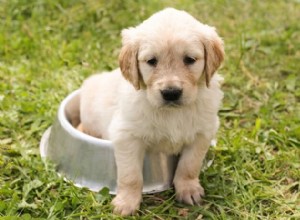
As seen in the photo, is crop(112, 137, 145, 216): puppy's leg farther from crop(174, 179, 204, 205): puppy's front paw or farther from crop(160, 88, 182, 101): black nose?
crop(160, 88, 182, 101): black nose

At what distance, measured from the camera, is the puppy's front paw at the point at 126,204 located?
Result: 12.7ft

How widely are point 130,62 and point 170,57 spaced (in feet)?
0.98

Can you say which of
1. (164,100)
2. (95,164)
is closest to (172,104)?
(164,100)

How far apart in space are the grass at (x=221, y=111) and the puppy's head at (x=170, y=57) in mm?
908

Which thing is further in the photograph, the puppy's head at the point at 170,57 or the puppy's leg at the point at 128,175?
the puppy's leg at the point at 128,175

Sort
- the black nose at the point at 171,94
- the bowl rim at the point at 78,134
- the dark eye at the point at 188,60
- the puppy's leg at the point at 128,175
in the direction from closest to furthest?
the black nose at the point at 171,94 < the dark eye at the point at 188,60 < the puppy's leg at the point at 128,175 < the bowl rim at the point at 78,134

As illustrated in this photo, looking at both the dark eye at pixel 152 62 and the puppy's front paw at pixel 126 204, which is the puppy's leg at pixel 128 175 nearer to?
the puppy's front paw at pixel 126 204

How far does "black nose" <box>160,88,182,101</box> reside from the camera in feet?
11.4

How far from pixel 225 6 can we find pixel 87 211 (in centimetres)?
421

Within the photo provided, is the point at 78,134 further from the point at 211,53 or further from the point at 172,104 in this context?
the point at 211,53

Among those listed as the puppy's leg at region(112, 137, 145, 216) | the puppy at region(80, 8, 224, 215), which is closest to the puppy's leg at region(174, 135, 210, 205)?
the puppy at region(80, 8, 224, 215)

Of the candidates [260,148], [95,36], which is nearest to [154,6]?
[95,36]

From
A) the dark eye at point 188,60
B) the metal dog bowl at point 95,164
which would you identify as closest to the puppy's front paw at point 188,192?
the metal dog bowl at point 95,164

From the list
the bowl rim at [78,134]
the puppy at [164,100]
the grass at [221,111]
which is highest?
the puppy at [164,100]
